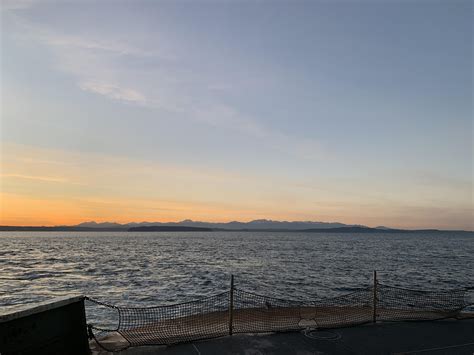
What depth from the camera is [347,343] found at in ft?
31.7

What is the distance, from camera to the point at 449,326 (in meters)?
11.5

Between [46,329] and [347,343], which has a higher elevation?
[46,329]

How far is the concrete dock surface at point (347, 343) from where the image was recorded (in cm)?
901

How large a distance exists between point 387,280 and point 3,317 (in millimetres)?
40234

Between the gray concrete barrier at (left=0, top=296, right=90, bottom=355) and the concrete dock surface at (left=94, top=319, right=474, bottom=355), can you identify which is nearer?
the gray concrete barrier at (left=0, top=296, right=90, bottom=355)

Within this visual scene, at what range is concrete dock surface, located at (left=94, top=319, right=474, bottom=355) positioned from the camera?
901cm

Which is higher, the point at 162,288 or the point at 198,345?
the point at 198,345

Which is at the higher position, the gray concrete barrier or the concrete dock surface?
the gray concrete barrier

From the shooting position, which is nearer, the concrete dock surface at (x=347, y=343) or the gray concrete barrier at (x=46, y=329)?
the gray concrete barrier at (x=46, y=329)

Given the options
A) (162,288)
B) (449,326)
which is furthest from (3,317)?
(162,288)

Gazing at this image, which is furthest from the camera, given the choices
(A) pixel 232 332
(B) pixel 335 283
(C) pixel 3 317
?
(B) pixel 335 283

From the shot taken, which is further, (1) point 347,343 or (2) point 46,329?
(1) point 347,343

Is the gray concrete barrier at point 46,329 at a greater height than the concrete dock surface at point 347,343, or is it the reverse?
the gray concrete barrier at point 46,329

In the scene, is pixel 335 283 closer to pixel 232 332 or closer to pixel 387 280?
pixel 387 280
